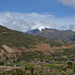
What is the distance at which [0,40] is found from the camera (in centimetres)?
19925

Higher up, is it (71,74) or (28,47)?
(28,47)

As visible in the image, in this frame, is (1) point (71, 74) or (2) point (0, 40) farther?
(2) point (0, 40)

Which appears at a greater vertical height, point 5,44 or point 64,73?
point 5,44

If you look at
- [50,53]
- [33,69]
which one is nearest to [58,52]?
[50,53]

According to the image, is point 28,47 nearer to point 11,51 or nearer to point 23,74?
point 11,51

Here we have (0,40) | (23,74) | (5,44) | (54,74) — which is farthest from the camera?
(0,40)

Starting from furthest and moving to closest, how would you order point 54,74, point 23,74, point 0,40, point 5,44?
1. point 0,40
2. point 5,44
3. point 54,74
4. point 23,74

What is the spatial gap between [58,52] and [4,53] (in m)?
56.0

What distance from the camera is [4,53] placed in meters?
172

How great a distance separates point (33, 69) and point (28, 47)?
322ft

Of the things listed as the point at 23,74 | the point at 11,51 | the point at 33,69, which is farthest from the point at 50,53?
the point at 23,74

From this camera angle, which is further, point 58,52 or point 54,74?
point 58,52

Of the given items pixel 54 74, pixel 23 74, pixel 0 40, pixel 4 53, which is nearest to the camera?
pixel 23 74

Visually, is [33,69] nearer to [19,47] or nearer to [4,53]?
[4,53]
